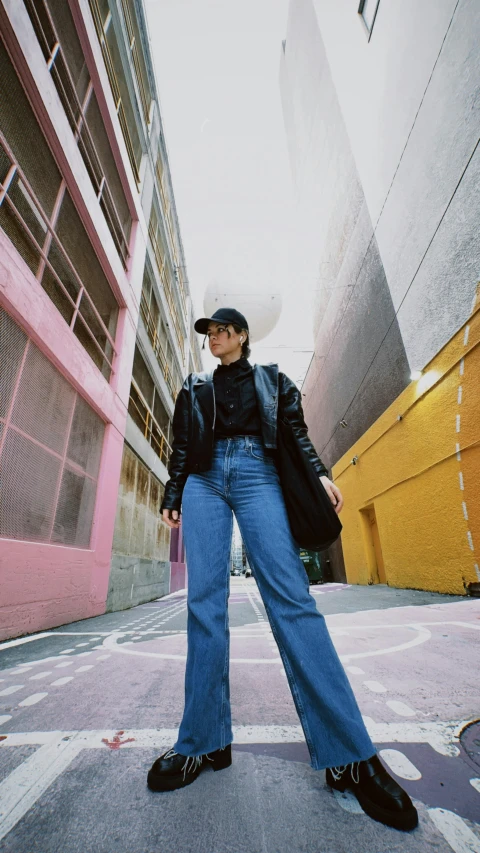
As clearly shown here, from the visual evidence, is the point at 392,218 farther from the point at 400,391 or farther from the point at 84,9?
the point at 84,9

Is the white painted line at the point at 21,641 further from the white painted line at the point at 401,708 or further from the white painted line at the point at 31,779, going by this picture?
the white painted line at the point at 401,708

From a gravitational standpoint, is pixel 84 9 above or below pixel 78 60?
above

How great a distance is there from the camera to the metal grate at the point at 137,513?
7.30m

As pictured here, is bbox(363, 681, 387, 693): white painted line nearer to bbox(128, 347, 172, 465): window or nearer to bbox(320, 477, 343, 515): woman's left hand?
bbox(320, 477, 343, 515): woman's left hand

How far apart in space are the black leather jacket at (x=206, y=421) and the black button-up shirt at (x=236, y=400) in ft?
0.15

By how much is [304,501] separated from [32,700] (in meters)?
1.89

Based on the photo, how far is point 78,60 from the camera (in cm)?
644

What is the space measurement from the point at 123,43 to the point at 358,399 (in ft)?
37.6

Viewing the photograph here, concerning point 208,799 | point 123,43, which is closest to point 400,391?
point 208,799

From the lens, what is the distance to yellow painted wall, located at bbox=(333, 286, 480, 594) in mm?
6160

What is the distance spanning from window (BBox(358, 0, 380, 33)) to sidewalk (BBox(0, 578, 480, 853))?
605 inches

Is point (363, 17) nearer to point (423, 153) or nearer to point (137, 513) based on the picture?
point (423, 153)

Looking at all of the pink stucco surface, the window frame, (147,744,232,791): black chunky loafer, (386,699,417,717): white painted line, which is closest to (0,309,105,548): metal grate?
the pink stucco surface

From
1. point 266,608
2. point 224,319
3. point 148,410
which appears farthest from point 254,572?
point 148,410
